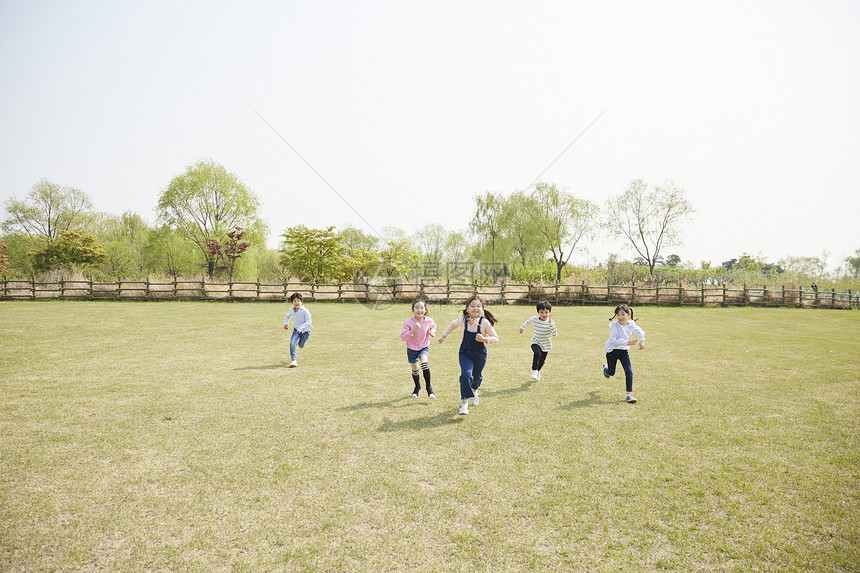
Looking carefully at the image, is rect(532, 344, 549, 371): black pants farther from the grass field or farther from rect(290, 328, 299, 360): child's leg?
rect(290, 328, 299, 360): child's leg

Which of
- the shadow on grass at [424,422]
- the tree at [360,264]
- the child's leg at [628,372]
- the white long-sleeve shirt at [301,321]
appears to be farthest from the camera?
the tree at [360,264]

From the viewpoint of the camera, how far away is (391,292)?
1119 inches

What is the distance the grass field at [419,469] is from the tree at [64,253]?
41.9m

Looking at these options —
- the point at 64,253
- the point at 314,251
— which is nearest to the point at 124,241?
the point at 64,253

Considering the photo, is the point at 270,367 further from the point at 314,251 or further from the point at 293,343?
the point at 314,251

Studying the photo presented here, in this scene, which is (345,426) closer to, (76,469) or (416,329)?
(416,329)

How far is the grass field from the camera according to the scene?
2963 mm

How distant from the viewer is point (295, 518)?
3.32m

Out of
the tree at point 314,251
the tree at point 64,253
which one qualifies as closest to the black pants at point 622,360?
the tree at point 314,251

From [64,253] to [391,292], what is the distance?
119ft

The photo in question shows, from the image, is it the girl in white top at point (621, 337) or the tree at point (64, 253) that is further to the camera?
the tree at point (64, 253)

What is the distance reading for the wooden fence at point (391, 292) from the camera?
1066 inches

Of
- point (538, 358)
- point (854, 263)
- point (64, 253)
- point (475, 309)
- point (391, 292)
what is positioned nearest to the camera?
point (475, 309)

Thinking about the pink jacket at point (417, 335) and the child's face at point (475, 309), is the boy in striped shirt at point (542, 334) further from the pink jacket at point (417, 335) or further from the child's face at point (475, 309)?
the pink jacket at point (417, 335)
